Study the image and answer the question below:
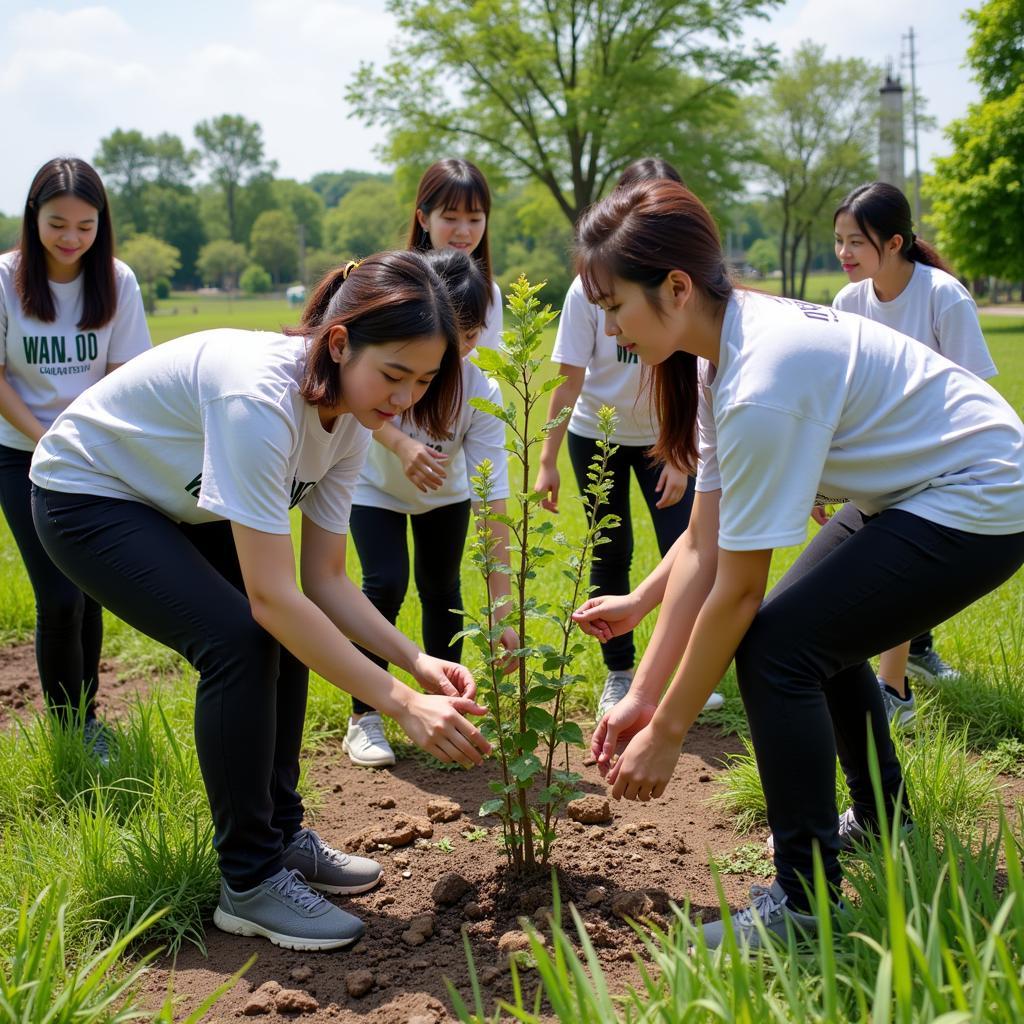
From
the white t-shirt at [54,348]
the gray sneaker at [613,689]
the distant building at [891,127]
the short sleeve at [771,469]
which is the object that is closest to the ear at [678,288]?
the short sleeve at [771,469]

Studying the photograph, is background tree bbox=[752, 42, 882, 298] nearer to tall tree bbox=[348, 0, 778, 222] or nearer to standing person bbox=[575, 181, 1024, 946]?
tall tree bbox=[348, 0, 778, 222]

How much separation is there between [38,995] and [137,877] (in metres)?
0.85

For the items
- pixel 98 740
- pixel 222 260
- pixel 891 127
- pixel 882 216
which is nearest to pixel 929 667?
pixel 882 216

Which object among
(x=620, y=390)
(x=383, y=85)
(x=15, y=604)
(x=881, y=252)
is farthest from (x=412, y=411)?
(x=383, y=85)

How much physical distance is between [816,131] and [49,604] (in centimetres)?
4765

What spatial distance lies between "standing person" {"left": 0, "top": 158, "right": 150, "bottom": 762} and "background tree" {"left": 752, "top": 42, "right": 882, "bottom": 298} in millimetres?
44440

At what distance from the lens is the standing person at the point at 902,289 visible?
12.2 ft

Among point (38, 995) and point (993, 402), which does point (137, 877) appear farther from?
point (993, 402)

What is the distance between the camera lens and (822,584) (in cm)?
223

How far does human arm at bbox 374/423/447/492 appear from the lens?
343cm

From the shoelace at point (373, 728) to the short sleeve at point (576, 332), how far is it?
1561mm

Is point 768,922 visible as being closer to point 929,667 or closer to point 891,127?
Answer: point 929,667

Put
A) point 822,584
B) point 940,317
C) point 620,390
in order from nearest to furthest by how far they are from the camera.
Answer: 1. point 822,584
2. point 940,317
3. point 620,390

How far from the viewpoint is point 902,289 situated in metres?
3.90
